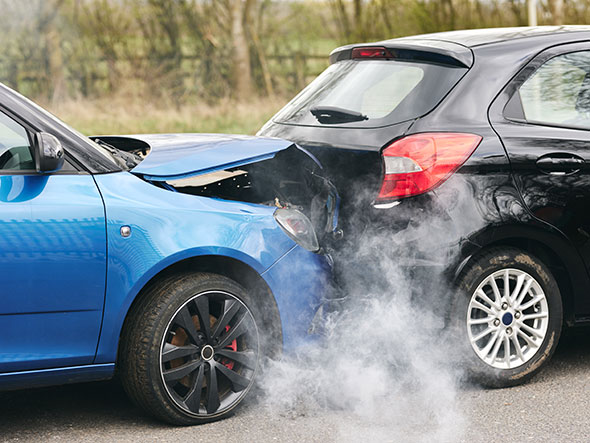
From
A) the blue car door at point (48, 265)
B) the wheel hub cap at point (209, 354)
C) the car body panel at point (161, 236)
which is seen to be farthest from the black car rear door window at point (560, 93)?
the blue car door at point (48, 265)

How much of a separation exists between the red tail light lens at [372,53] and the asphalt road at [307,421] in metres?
1.82

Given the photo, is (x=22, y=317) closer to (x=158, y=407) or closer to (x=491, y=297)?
(x=158, y=407)

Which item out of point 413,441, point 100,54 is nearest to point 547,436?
point 413,441

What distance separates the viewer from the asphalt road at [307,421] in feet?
13.0

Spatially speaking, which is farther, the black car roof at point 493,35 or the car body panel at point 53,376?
the black car roof at point 493,35

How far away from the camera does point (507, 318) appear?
4.57m

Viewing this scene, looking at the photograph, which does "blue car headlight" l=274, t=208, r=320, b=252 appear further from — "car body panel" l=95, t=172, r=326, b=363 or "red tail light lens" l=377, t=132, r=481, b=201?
"red tail light lens" l=377, t=132, r=481, b=201

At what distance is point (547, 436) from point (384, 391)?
859 mm

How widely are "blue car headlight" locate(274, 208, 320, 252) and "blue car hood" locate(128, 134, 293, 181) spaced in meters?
0.29

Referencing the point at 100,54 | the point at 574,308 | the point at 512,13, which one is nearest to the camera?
the point at 574,308

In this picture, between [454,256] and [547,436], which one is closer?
[547,436]

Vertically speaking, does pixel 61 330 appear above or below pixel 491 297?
above

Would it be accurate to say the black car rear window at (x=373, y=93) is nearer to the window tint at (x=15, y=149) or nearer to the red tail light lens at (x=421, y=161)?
the red tail light lens at (x=421, y=161)

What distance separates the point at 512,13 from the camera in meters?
21.5
